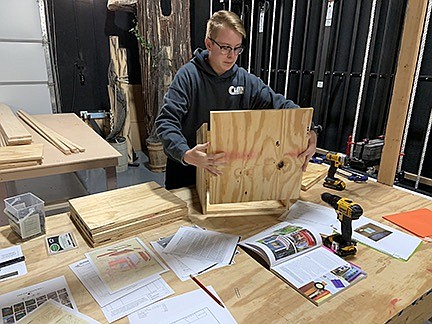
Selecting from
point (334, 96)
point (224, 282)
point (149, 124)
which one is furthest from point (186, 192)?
point (149, 124)

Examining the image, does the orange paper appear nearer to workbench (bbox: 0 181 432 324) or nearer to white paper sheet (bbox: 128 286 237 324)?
workbench (bbox: 0 181 432 324)

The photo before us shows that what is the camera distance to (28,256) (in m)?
1.04

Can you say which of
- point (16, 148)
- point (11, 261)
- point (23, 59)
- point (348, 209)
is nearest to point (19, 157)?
point (16, 148)

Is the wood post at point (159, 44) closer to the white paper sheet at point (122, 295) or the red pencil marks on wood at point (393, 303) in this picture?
the white paper sheet at point (122, 295)

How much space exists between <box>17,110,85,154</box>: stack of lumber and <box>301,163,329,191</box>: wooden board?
4.77 feet

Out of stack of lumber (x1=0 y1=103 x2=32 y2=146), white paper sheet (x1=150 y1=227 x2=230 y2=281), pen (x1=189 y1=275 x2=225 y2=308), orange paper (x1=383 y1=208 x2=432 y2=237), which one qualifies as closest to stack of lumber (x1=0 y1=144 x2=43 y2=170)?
stack of lumber (x1=0 y1=103 x2=32 y2=146)

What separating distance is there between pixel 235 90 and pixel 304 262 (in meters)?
0.93

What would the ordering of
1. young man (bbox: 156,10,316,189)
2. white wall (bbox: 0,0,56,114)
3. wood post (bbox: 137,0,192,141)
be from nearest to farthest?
1. young man (bbox: 156,10,316,189)
2. white wall (bbox: 0,0,56,114)
3. wood post (bbox: 137,0,192,141)

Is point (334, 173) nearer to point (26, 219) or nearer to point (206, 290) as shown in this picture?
point (206, 290)

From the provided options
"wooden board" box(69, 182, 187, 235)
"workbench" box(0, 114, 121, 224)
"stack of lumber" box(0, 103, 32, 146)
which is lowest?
"workbench" box(0, 114, 121, 224)

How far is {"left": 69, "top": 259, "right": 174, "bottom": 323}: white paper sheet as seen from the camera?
0.83 metres

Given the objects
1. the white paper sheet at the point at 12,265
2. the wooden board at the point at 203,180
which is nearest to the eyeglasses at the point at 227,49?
the wooden board at the point at 203,180

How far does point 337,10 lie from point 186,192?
2656mm

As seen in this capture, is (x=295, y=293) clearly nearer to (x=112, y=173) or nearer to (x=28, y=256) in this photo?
(x=28, y=256)
